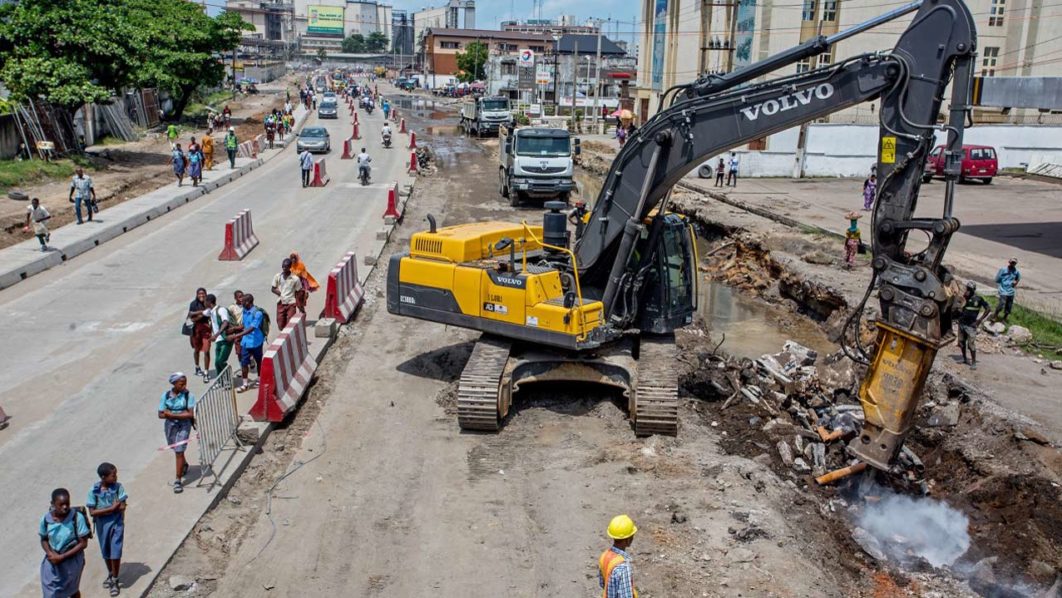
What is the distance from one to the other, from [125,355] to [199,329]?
83.7 inches

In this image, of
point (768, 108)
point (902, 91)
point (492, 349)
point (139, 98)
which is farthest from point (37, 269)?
point (139, 98)

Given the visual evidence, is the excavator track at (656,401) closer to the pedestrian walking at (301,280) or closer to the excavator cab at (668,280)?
the excavator cab at (668,280)

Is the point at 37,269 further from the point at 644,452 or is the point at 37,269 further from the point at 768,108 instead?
the point at 768,108

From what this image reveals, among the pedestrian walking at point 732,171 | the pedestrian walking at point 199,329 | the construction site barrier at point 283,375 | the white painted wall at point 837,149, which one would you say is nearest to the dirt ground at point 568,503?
the construction site barrier at point 283,375

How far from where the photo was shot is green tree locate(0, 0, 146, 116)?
32.1 m

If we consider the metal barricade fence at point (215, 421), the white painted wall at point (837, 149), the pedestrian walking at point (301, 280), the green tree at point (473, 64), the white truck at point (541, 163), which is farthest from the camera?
the green tree at point (473, 64)

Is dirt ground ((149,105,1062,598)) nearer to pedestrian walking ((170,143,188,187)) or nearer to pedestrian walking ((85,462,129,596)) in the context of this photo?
pedestrian walking ((85,462,129,596))

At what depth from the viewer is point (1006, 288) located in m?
17.0

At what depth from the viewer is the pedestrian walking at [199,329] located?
13.2 meters

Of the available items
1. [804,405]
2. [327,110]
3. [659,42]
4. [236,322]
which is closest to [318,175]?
[236,322]

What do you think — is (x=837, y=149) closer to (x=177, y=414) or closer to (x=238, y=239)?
(x=238, y=239)

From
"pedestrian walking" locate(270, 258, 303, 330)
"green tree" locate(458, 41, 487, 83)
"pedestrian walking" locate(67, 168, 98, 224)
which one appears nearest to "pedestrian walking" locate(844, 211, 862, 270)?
"pedestrian walking" locate(270, 258, 303, 330)

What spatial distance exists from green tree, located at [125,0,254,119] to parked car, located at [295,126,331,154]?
6.79m

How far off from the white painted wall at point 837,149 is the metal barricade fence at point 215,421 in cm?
3150
